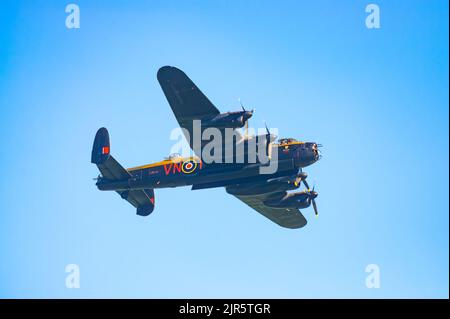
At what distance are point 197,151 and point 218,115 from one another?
2220 mm

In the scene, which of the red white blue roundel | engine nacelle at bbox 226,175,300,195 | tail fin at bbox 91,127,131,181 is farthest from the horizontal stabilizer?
engine nacelle at bbox 226,175,300,195

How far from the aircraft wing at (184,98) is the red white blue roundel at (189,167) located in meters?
1.80

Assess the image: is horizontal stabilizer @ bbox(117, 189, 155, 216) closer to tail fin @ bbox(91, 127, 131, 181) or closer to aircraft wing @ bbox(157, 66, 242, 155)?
tail fin @ bbox(91, 127, 131, 181)

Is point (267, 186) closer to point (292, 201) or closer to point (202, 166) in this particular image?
point (292, 201)

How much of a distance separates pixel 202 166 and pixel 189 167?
0.59 metres

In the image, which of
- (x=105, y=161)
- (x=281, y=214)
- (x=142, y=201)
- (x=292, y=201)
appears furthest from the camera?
(x=281, y=214)

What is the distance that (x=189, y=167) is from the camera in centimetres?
2983

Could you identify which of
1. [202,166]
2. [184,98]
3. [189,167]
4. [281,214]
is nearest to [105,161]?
[189,167]

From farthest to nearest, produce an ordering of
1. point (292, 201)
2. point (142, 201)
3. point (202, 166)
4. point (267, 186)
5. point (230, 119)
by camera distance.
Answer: point (142, 201)
point (292, 201)
point (267, 186)
point (202, 166)
point (230, 119)

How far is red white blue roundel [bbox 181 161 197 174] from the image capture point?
97.7ft

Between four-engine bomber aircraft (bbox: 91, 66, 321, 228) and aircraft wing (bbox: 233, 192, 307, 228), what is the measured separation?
2371 millimetres

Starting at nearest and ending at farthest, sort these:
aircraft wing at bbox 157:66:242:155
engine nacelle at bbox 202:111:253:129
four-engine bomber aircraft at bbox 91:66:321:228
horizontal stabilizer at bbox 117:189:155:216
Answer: aircraft wing at bbox 157:66:242:155 < engine nacelle at bbox 202:111:253:129 < four-engine bomber aircraft at bbox 91:66:321:228 < horizontal stabilizer at bbox 117:189:155:216
